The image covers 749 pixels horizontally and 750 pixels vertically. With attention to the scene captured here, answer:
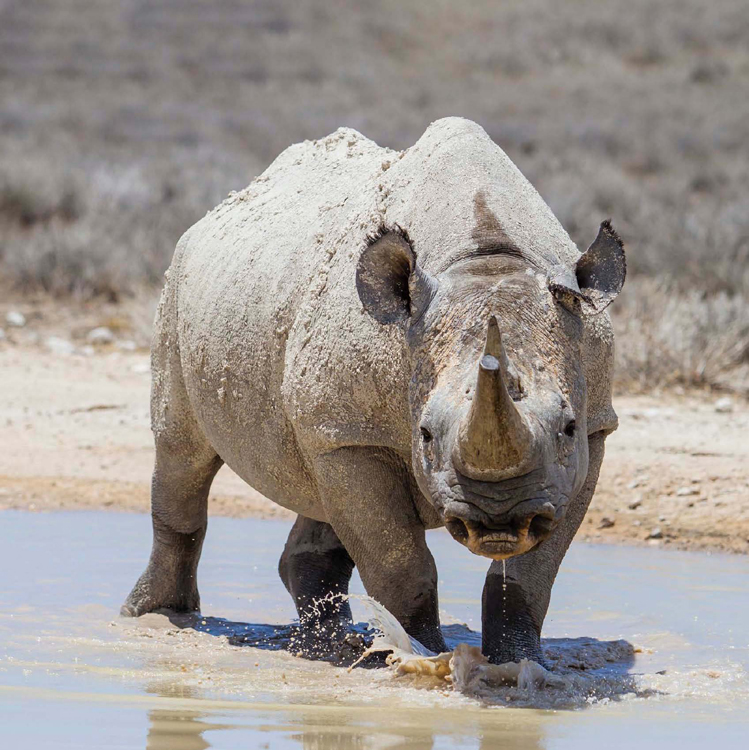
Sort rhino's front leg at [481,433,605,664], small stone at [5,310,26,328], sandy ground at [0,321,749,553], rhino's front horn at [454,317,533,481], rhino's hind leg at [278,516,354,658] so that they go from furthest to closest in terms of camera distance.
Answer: small stone at [5,310,26,328], sandy ground at [0,321,749,553], rhino's hind leg at [278,516,354,658], rhino's front leg at [481,433,605,664], rhino's front horn at [454,317,533,481]

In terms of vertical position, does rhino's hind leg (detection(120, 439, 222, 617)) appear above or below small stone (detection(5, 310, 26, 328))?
below

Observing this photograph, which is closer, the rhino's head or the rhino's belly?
the rhino's head

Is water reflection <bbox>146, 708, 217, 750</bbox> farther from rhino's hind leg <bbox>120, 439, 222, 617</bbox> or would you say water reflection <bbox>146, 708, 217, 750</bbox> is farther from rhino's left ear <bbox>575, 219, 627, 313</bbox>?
rhino's hind leg <bbox>120, 439, 222, 617</bbox>

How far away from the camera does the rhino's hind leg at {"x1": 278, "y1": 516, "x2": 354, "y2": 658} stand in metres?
7.04

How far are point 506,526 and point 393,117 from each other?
31.2 meters

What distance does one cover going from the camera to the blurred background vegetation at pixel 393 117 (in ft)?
55.9

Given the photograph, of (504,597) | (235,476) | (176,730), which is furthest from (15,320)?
(176,730)

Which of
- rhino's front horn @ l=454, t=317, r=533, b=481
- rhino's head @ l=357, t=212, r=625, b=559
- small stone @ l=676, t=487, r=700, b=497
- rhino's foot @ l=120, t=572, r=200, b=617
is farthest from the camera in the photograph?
small stone @ l=676, t=487, r=700, b=497

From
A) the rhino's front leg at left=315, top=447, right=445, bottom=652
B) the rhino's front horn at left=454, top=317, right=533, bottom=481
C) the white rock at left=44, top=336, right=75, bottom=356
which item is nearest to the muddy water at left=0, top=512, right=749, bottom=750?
the rhino's front leg at left=315, top=447, right=445, bottom=652

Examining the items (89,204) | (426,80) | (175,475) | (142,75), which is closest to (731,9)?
(426,80)

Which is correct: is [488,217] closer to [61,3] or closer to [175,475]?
[175,475]

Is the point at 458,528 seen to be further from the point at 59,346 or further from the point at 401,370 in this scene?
the point at 59,346

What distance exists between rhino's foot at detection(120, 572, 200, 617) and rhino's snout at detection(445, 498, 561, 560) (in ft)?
10.2

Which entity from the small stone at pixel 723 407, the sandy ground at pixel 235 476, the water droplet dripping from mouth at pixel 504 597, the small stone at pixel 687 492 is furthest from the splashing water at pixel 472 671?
the small stone at pixel 723 407
